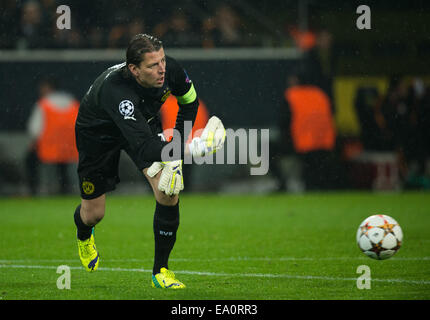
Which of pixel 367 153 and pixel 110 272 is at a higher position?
pixel 367 153

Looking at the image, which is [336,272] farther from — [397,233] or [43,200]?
[43,200]

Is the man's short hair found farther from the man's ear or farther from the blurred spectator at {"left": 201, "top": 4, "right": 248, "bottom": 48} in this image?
the blurred spectator at {"left": 201, "top": 4, "right": 248, "bottom": 48}

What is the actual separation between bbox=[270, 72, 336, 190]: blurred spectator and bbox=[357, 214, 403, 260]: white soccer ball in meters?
7.76

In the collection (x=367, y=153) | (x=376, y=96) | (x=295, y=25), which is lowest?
(x=367, y=153)

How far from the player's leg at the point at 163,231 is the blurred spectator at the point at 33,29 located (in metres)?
10.0

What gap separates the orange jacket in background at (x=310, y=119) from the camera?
14.5 metres

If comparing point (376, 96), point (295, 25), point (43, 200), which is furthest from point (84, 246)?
point (295, 25)

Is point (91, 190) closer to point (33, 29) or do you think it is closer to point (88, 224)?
point (88, 224)

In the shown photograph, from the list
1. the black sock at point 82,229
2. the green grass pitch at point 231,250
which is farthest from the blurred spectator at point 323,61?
the black sock at point 82,229

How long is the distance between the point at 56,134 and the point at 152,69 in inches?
358

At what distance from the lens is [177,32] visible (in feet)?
53.2

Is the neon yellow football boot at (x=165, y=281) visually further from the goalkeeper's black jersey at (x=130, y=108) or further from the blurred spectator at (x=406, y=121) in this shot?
the blurred spectator at (x=406, y=121)

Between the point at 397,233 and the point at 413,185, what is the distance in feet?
29.4
